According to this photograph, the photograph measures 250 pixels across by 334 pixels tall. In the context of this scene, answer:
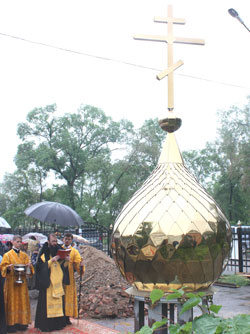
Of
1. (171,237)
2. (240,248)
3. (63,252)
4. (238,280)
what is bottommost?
(238,280)

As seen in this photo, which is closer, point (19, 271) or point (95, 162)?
point (19, 271)

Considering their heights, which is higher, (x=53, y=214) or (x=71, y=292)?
(x=53, y=214)

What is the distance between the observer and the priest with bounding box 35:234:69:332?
7359 mm

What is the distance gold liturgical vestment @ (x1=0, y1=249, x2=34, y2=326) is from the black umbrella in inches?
90.9

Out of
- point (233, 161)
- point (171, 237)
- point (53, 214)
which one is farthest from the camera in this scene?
point (233, 161)

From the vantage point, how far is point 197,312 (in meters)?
6.09

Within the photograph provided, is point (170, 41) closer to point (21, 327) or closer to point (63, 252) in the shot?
point (63, 252)

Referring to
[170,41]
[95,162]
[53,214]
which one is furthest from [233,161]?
[170,41]

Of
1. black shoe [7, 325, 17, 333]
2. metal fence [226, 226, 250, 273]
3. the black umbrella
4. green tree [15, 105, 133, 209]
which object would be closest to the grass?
metal fence [226, 226, 250, 273]

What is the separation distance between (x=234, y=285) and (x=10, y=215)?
80.6 ft

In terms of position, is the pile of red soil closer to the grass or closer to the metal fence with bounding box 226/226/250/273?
the grass

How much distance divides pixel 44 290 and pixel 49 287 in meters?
0.12

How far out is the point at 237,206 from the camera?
36.8 meters

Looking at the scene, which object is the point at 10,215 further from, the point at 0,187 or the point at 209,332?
the point at 209,332
